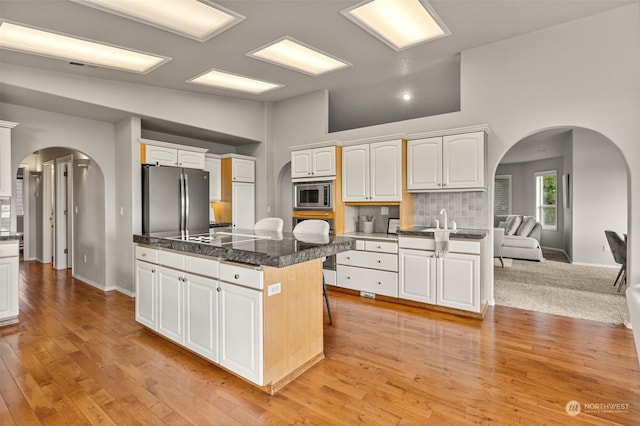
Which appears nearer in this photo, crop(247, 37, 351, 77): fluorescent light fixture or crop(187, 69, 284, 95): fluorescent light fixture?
crop(247, 37, 351, 77): fluorescent light fixture

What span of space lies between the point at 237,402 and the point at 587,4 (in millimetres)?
4644

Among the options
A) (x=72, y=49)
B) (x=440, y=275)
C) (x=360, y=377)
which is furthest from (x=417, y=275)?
(x=72, y=49)

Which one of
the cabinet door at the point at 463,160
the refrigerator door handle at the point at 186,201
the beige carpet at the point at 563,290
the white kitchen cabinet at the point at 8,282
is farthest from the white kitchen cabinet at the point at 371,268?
the white kitchen cabinet at the point at 8,282

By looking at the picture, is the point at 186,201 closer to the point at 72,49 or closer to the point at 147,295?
the point at 147,295

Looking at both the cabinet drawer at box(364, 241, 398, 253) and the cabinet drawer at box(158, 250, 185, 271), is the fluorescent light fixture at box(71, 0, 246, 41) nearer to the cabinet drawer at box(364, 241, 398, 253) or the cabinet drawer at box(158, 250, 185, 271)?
the cabinet drawer at box(158, 250, 185, 271)

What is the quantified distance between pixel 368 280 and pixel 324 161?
1.83 m

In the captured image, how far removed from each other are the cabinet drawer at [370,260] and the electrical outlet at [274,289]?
7.40 feet

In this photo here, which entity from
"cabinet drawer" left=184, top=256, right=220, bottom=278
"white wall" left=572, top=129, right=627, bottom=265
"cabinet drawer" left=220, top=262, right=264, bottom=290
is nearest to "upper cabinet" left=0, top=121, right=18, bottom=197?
"cabinet drawer" left=184, top=256, right=220, bottom=278

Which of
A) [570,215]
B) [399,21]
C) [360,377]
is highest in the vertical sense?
[399,21]

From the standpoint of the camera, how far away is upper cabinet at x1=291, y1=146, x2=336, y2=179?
4836mm

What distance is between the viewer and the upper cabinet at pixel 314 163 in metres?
4.84

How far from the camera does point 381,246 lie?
4.26 metres

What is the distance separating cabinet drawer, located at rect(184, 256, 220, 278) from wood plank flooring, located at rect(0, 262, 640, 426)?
29.3 inches

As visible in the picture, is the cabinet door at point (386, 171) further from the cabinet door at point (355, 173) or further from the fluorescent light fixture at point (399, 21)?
the fluorescent light fixture at point (399, 21)
